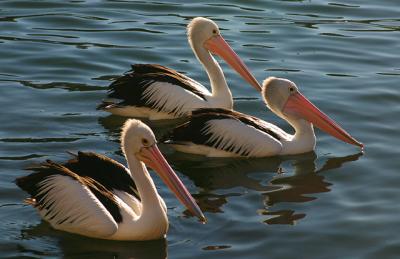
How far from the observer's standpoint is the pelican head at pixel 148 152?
7.28m

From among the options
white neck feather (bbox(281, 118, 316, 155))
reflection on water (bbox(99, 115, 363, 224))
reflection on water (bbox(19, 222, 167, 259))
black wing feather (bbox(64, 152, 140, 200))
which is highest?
black wing feather (bbox(64, 152, 140, 200))

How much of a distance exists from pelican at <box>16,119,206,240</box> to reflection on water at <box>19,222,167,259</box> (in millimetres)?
44

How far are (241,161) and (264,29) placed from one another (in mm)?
3951

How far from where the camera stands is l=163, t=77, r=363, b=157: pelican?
912 centimetres

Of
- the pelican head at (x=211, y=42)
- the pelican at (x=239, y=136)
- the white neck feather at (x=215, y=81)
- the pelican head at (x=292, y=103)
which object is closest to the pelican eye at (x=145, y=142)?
the pelican at (x=239, y=136)

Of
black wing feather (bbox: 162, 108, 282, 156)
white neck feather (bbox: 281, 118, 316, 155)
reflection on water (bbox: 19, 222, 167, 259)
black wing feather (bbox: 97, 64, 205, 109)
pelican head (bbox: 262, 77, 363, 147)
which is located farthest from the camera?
black wing feather (bbox: 97, 64, 205, 109)

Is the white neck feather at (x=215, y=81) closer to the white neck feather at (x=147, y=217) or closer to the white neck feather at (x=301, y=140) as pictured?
the white neck feather at (x=301, y=140)

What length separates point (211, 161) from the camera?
362 inches

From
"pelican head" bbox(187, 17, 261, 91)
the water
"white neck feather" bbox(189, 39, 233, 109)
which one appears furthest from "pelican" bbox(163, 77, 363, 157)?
"pelican head" bbox(187, 17, 261, 91)

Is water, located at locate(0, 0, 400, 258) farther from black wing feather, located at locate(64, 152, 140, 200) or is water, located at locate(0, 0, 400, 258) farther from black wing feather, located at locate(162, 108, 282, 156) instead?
black wing feather, located at locate(64, 152, 140, 200)

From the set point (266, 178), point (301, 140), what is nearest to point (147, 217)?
point (266, 178)

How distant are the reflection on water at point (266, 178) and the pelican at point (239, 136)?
8 centimetres

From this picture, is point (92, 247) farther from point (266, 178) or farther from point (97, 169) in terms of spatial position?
point (266, 178)

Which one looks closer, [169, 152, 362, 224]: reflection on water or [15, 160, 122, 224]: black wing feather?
[15, 160, 122, 224]: black wing feather
